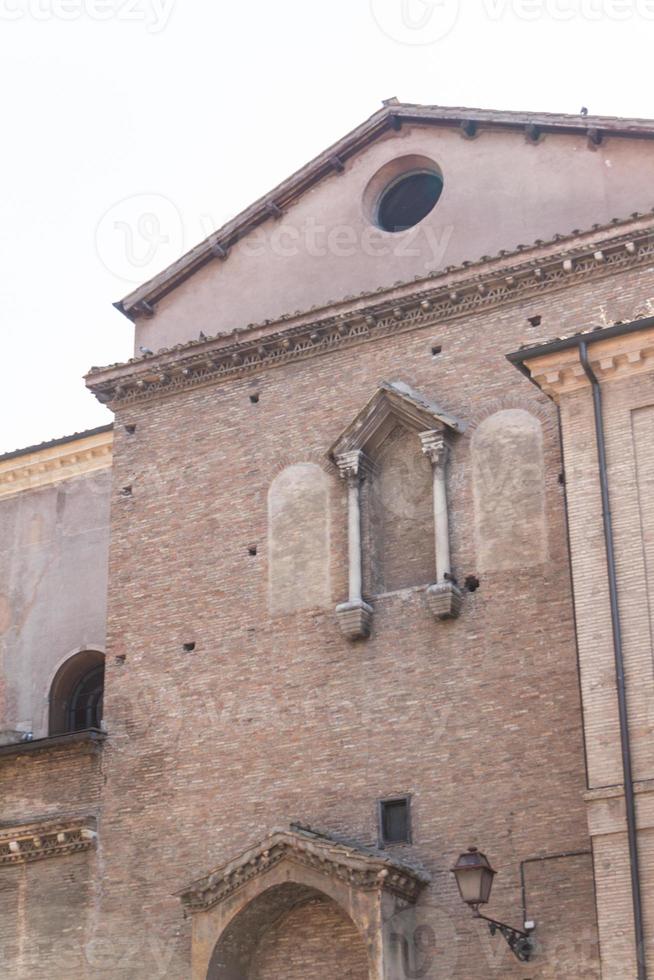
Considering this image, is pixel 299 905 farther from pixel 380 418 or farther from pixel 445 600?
pixel 380 418

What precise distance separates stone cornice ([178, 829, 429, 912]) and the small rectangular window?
32cm

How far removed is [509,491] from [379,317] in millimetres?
3252


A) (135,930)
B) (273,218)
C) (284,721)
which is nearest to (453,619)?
(284,721)

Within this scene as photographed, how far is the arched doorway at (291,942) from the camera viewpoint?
19.5 m

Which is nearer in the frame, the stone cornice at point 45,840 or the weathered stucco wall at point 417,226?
the stone cornice at point 45,840

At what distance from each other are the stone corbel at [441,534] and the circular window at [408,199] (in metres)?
3.69

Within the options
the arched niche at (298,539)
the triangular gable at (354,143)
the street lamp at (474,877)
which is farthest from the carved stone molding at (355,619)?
the triangular gable at (354,143)

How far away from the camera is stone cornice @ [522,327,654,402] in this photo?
57.1 feet

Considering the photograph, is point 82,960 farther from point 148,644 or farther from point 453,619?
point 453,619

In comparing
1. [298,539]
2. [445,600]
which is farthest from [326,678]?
[298,539]

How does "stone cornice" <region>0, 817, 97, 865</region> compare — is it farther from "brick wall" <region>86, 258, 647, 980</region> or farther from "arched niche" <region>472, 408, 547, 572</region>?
"arched niche" <region>472, 408, 547, 572</region>

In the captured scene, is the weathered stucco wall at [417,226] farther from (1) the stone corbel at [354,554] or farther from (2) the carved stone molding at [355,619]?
(2) the carved stone molding at [355,619]

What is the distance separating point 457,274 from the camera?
2178cm

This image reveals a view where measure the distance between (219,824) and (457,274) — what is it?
7.57m
